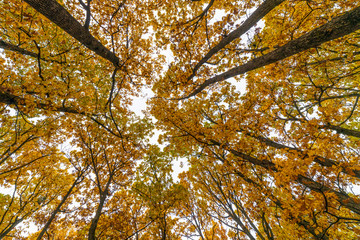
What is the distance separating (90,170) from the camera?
6977mm

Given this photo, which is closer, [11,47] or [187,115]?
[11,47]

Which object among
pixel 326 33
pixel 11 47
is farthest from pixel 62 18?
pixel 326 33

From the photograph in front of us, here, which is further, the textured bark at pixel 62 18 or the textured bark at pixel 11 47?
the textured bark at pixel 11 47

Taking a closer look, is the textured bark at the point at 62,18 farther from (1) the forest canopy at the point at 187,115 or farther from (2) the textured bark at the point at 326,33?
(2) the textured bark at the point at 326,33

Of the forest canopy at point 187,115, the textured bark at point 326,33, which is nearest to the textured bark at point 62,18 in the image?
the forest canopy at point 187,115

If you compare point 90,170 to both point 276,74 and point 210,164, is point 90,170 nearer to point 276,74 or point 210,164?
point 210,164

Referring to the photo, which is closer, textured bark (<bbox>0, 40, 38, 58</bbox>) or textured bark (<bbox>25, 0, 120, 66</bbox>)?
textured bark (<bbox>25, 0, 120, 66</bbox>)

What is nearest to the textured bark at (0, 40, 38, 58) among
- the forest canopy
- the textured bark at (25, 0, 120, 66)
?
the forest canopy

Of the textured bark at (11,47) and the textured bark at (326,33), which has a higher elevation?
the textured bark at (11,47)

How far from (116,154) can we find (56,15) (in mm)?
6035

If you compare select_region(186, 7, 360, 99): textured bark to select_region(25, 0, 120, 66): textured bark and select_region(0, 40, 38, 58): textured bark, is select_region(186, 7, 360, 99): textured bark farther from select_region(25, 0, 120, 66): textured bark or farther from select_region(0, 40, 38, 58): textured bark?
select_region(0, 40, 38, 58): textured bark

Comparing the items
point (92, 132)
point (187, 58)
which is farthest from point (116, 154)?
point (187, 58)

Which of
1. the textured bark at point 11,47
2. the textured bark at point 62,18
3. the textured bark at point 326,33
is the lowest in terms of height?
the textured bark at point 326,33

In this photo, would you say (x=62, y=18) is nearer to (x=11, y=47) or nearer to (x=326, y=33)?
(x=11, y=47)
